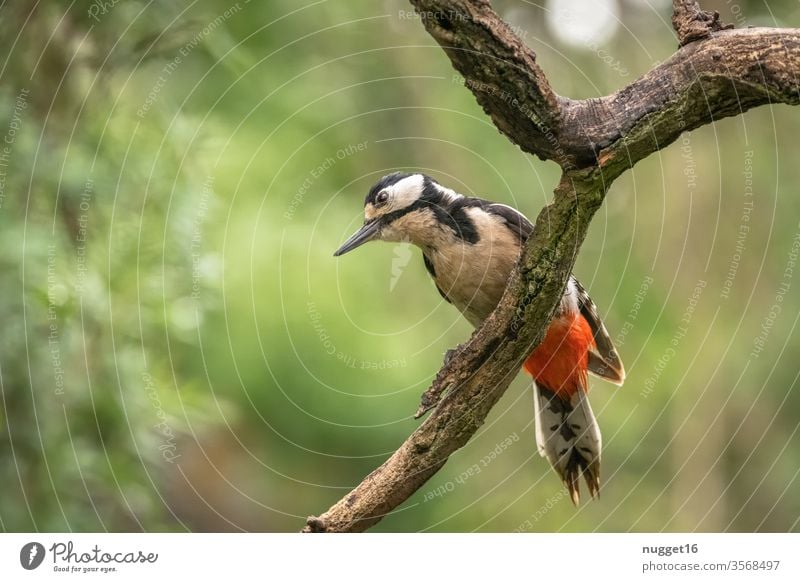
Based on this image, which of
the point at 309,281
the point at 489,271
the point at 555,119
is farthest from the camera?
the point at 309,281

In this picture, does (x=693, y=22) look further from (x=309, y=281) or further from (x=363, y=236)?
(x=309, y=281)

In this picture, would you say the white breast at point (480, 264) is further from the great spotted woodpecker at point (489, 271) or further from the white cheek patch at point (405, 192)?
the white cheek patch at point (405, 192)

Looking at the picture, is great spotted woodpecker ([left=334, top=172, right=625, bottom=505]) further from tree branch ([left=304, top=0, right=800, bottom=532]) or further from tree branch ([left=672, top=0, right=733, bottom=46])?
tree branch ([left=672, top=0, right=733, bottom=46])

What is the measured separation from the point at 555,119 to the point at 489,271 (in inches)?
66.7

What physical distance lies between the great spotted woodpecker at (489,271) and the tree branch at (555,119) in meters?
0.99

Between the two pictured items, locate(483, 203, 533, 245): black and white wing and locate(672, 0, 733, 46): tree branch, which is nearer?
locate(672, 0, 733, 46): tree branch

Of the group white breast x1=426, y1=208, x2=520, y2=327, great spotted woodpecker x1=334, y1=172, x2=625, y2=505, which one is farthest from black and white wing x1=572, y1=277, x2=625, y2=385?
white breast x1=426, y1=208, x2=520, y2=327

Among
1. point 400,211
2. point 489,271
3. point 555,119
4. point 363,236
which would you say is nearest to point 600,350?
point 489,271

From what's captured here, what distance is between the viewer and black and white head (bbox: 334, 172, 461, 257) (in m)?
5.27

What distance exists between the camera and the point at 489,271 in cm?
523

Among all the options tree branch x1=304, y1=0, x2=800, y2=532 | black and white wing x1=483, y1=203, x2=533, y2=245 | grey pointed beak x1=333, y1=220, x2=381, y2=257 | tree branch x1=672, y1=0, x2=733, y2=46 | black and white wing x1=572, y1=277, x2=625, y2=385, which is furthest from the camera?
black and white wing x1=572, y1=277, x2=625, y2=385

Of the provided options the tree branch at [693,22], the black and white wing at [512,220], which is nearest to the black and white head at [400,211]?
the black and white wing at [512,220]

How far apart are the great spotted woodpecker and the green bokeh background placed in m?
1.37

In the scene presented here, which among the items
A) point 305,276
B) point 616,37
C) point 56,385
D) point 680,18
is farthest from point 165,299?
point 616,37
